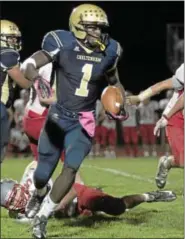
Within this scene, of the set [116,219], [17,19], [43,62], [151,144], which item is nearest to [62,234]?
[116,219]

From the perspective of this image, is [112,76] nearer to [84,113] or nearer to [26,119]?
→ [84,113]

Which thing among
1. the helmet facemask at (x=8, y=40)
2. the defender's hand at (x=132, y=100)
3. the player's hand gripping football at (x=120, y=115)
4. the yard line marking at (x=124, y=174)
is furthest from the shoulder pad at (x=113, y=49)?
the yard line marking at (x=124, y=174)

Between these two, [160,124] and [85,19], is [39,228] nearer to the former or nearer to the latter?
[85,19]

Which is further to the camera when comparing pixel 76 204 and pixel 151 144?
pixel 151 144

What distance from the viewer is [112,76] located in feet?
15.9

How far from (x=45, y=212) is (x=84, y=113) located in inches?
27.4

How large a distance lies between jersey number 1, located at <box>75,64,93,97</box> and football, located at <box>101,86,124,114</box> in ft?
0.51

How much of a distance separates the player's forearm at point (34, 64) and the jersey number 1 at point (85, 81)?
25cm

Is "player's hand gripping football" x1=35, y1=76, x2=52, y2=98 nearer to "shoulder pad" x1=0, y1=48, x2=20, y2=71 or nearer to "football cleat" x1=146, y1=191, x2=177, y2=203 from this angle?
"shoulder pad" x1=0, y1=48, x2=20, y2=71

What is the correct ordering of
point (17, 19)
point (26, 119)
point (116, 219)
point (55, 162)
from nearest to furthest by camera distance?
point (55, 162) → point (116, 219) → point (26, 119) → point (17, 19)

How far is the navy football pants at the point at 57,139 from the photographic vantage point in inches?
181

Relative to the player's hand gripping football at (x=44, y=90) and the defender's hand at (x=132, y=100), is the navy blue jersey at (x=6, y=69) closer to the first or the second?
the player's hand gripping football at (x=44, y=90)

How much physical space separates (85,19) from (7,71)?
60cm

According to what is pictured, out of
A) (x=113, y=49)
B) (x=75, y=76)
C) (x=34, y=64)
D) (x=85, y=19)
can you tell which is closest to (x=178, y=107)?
(x=113, y=49)
